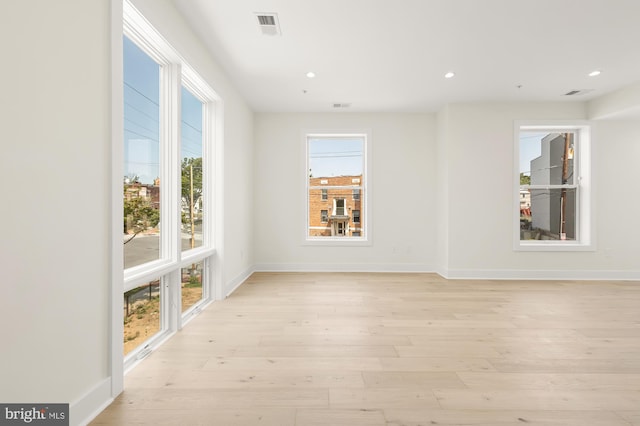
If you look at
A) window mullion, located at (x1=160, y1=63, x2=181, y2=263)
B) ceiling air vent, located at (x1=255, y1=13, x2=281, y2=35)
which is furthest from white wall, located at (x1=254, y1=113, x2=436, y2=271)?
window mullion, located at (x1=160, y1=63, x2=181, y2=263)

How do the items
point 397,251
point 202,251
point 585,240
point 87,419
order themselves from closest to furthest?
point 87,419, point 202,251, point 585,240, point 397,251

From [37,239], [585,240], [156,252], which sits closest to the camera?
[37,239]

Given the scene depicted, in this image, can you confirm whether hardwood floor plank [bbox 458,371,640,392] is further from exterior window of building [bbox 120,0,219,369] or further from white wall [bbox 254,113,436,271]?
white wall [bbox 254,113,436,271]

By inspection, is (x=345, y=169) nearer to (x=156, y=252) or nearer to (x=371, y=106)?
(x=371, y=106)

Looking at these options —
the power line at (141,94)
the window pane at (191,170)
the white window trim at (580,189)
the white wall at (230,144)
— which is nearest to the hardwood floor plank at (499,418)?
the window pane at (191,170)

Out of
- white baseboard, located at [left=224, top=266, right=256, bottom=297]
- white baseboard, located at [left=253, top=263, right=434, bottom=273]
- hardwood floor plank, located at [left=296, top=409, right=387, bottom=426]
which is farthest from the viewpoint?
white baseboard, located at [left=253, top=263, right=434, bottom=273]

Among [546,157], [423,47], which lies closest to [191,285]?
[423,47]

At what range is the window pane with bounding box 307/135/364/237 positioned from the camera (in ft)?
19.2

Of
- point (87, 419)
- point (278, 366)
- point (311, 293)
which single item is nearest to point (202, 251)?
point (311, 293)

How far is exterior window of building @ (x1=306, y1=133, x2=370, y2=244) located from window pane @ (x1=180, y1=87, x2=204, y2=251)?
241 cm

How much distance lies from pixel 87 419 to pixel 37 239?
964mm

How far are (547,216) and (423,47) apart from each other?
3.75 m

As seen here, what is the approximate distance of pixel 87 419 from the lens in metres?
1.66

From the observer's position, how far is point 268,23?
2951 millimetres
